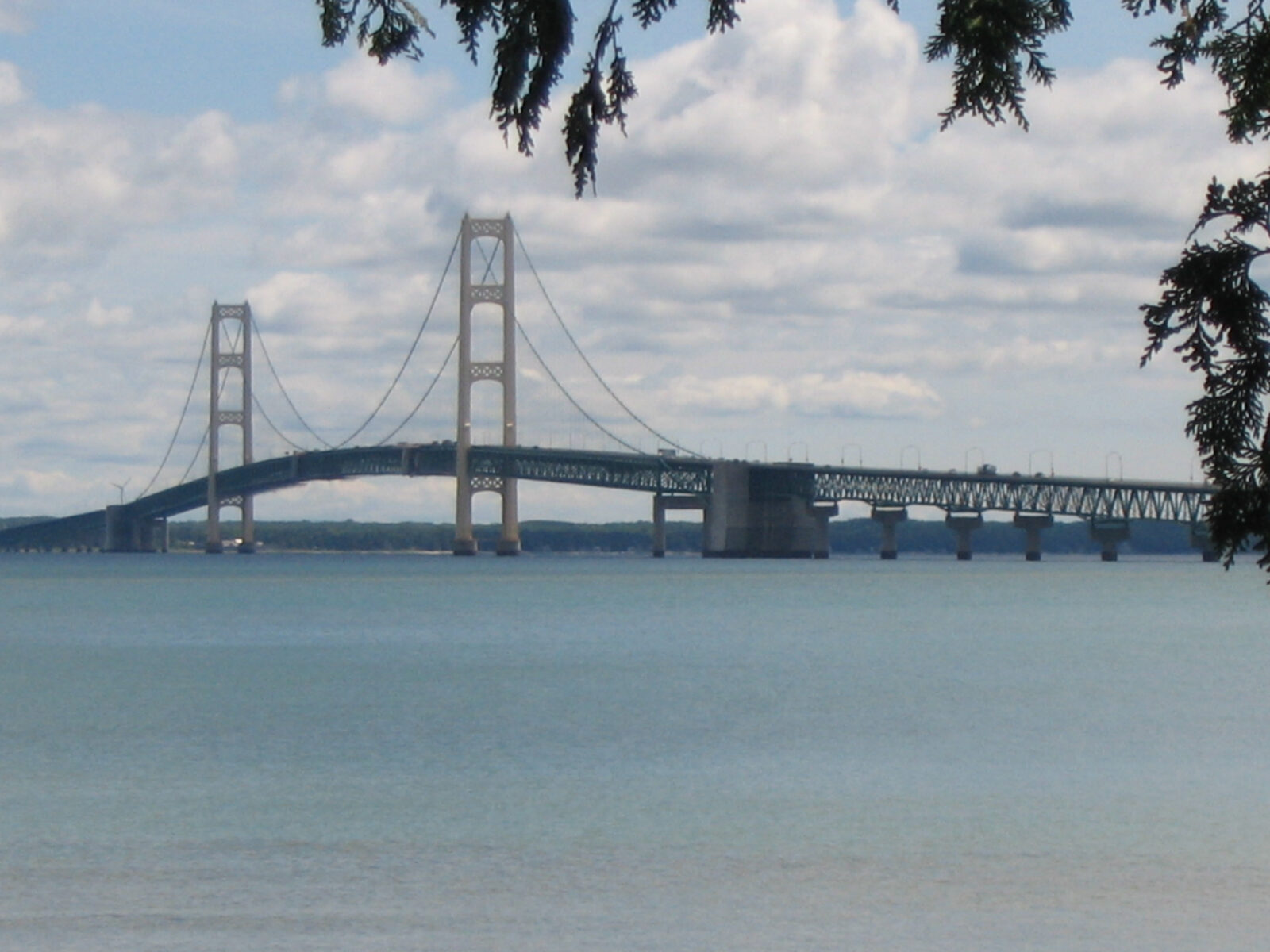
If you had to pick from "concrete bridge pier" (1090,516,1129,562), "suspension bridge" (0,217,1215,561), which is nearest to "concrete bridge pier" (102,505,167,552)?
"suspension bridge" (0,217,1215,561)

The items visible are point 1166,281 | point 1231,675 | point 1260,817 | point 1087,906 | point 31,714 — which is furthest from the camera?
point 1231,675

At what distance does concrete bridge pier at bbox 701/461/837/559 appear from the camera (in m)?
111

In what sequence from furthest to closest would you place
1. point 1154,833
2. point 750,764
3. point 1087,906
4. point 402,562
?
point 402,562
point 750,764
point 1154,833
point 1087,906

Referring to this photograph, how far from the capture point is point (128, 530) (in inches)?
5340

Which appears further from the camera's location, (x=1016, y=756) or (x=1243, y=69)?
(x=1016, y=756)

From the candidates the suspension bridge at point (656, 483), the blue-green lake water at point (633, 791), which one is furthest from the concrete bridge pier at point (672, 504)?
the blue-green lake water at point (633, 791)

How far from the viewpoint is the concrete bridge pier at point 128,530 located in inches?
5251

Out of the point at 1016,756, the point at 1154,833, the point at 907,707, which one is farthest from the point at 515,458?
the point at 1154,833

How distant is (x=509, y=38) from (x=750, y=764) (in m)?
18.4

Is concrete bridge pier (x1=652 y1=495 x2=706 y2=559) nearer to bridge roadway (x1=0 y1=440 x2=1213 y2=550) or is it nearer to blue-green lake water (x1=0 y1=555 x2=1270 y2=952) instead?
bridge roadway (x1=0 y1=440 x2=1213 y2=550)

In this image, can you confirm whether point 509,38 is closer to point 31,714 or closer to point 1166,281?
point 1166,281

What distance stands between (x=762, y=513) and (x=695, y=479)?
217 inches

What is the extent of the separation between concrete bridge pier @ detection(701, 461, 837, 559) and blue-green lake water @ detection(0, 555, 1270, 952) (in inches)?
2259

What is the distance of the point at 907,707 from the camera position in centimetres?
3259
